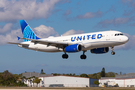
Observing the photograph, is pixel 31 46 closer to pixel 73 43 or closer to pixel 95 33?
pixel 73 43

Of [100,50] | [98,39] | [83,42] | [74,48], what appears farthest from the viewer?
[100,50]

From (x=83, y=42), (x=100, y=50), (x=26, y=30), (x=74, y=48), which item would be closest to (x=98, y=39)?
(x=83, y=42)

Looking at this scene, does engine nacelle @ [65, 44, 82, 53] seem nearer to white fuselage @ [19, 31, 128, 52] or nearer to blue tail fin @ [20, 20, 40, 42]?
white fuselage @ [19, 31, 128, 52]

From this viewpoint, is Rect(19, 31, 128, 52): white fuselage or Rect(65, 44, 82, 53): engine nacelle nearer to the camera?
Rect(19, 31, 128, 52): white fuselage

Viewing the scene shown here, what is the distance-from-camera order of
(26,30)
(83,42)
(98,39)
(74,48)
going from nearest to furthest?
1. (98,39)
2. (74,48)
3. (83,42)
4. (26,30)

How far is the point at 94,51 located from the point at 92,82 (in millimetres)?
64014

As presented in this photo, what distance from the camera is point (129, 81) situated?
127m

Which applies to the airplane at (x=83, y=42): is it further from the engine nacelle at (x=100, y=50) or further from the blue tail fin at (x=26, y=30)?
the blue tail fin at (x=26, y=30)

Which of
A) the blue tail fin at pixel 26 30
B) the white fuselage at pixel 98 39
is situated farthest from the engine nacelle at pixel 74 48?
the blue tail fin at pixel 26 30

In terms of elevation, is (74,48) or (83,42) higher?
(83,42)

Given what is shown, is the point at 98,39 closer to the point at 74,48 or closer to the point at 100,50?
→ the point at 74,48

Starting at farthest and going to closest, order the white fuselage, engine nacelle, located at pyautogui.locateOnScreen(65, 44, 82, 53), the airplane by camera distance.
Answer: engine nacelle, located at pyautogui.locateOnScreen(65, 44, 82, 53) → the airplane → the white fuselage

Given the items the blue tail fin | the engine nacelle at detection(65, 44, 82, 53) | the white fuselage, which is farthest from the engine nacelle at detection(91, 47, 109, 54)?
the blue tail fin

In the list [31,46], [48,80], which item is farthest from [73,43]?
[48,80]
